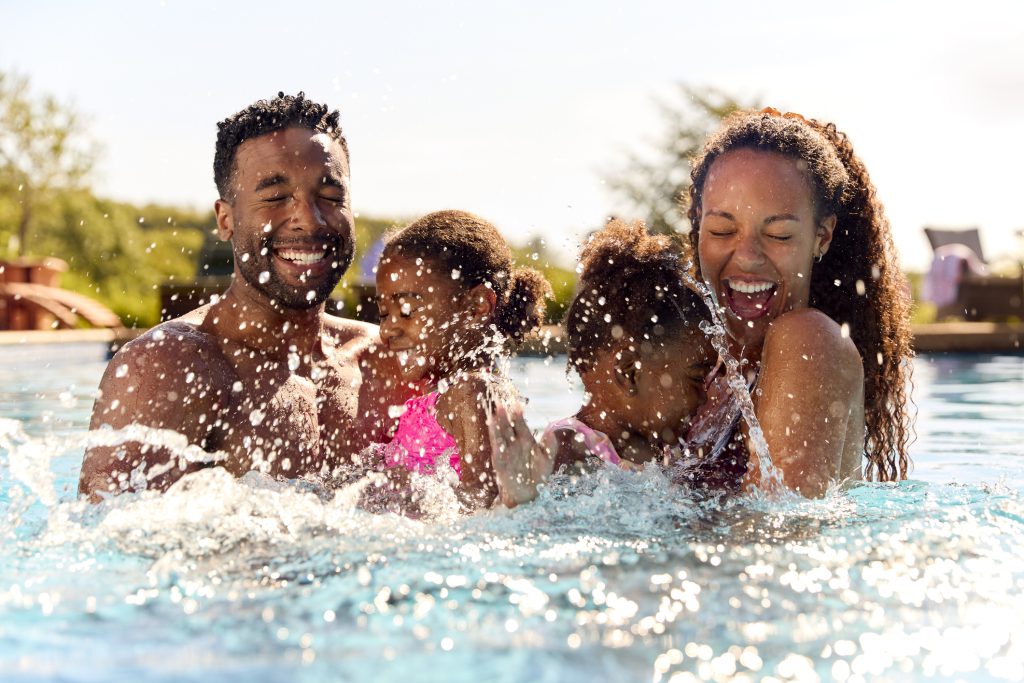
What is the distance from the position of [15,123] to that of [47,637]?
2330 centimetres

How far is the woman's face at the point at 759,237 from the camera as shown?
3572 millimetres

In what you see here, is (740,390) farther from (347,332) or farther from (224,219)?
(224,219)

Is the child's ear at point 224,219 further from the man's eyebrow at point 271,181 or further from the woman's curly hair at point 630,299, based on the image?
the woman's curly hair at point 630,299

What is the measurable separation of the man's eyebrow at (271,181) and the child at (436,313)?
475mm

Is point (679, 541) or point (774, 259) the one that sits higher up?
point (774, 259)

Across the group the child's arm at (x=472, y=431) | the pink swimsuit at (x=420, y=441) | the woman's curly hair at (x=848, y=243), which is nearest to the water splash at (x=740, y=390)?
the woman's curly hair at (x=848, y=243)

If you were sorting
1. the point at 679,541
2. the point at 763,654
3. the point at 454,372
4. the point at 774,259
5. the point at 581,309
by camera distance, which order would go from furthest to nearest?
the point at 454,372, the point at 581,309, the point at 774,259, the point at 679,541, the point at 763,654

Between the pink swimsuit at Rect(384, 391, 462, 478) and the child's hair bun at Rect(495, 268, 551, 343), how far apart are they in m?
0.45

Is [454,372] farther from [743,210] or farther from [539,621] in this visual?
[539,621]

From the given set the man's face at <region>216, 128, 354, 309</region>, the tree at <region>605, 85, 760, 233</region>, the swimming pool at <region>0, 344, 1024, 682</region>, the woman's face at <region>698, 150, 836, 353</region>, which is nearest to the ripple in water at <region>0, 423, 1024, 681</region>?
the swimming pool at <region>0, 344, 1024, 682</region>

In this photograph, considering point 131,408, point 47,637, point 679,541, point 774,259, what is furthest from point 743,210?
point 47,637

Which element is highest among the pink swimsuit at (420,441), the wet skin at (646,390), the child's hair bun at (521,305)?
the child's hair bun at (521,305)

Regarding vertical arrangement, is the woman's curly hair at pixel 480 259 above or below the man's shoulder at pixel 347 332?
above

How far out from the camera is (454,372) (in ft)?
13.7
